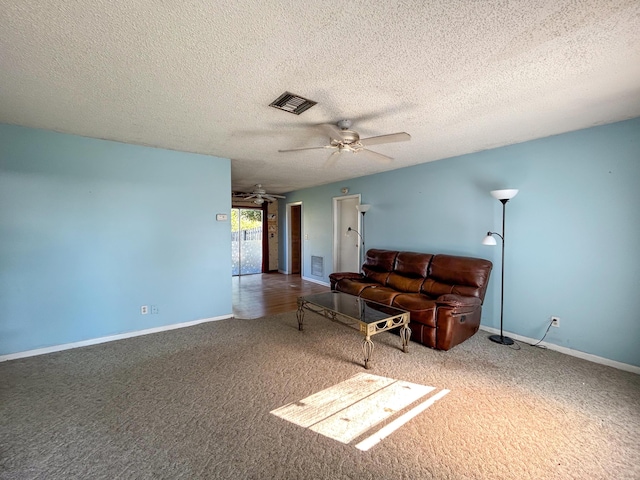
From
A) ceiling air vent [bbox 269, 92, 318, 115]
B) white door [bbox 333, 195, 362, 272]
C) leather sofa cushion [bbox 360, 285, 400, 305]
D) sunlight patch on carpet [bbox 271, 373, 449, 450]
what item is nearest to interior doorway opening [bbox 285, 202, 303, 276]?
white door [bbox 333, 195, 362, 272]

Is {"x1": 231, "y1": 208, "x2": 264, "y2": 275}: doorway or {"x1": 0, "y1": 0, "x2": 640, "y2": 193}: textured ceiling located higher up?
{"x1": 0, "y1": 0, "x2": 640, "y2": 193}: textured ceiling

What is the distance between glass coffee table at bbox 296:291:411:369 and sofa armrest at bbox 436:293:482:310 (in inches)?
Result: 17.4

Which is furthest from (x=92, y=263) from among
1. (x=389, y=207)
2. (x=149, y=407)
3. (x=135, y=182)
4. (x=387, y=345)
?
(x=389, y=207)

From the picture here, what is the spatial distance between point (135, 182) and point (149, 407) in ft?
8.48

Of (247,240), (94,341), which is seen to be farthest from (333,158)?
(247,240)

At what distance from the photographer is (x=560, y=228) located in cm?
297

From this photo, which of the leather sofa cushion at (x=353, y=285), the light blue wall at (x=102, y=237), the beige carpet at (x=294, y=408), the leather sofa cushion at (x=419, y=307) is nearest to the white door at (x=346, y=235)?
the leather sofa cushion at (x=353, y=285)

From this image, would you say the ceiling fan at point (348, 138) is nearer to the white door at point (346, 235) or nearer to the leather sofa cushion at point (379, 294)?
the leather sofa cushion at point (379, 294)

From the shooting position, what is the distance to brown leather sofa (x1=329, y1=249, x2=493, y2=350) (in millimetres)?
2977

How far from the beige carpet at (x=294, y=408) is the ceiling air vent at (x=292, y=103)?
2.35 metres

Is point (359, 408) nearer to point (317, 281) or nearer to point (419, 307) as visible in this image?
point (419, 307)

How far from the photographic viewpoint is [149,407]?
2.03m

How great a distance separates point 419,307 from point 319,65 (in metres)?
2.57

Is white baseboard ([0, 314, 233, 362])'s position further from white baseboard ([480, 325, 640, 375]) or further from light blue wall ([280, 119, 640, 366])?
white baseboard ([480, 325, 640, 375])
